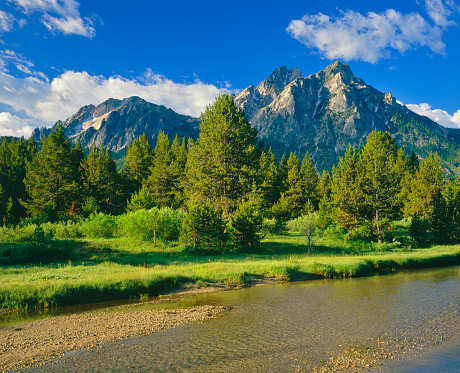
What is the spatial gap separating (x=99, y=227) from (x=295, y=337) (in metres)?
32.8

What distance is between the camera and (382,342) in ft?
35.9

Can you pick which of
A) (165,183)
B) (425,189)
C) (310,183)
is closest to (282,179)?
(310,183)

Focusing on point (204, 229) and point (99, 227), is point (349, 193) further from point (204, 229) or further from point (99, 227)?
point (99, 227)

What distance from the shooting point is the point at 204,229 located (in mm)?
31250

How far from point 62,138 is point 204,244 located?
42945 mm

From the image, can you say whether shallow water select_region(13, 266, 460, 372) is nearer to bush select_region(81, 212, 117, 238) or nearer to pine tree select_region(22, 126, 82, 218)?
bush select_region(81, 212, 117, 238)

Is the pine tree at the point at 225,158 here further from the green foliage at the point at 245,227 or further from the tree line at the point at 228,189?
the green foliage at the point at 245,227

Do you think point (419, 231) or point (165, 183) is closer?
point (419, 231)

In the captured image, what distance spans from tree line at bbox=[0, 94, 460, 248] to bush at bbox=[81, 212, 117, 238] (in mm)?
5852

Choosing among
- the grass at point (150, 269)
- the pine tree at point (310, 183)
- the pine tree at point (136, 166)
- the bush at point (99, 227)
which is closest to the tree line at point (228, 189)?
the pine tree at point (136, 166)

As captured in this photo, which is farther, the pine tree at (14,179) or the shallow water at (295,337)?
the pine tree at (14,179)

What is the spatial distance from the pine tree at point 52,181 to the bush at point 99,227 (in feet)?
53.6

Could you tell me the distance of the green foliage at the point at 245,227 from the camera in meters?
32.2

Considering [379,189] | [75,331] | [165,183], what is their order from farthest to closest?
[165,183] → [379,189] → [75,331]
